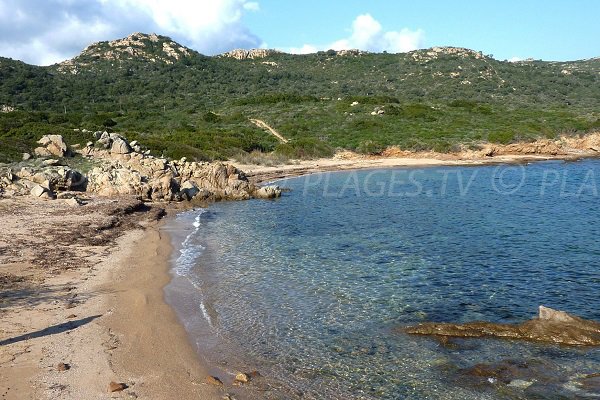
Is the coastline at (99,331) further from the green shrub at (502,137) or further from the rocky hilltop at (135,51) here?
the rocky hilltop at (135,51)

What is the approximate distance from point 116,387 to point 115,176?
22173mm

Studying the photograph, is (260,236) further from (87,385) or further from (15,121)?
(15,121)

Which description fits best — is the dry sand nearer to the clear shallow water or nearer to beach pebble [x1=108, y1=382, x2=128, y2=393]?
beach pebble [x1=108, y1=382, x2=128, y2=393]

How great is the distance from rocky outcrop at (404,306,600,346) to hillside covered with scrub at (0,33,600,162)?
28782 millimetres

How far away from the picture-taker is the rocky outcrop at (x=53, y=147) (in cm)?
3434

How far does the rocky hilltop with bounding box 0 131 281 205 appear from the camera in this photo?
1045 inches

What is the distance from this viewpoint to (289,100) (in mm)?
78875

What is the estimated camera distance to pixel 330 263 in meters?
16.8

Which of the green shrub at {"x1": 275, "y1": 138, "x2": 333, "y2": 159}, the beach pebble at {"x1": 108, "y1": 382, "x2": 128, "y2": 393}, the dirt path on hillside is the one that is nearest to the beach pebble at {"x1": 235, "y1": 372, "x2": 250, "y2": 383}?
the beach pebble at {"x1": 108, "y1": 382, "x2": 128, "y2": 393}

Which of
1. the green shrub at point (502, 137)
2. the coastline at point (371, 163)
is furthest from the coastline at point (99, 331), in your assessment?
the green shrub at point (502, 137)

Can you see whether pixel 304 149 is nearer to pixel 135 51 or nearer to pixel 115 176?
pixel 115 176

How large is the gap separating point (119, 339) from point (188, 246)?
29.3ft

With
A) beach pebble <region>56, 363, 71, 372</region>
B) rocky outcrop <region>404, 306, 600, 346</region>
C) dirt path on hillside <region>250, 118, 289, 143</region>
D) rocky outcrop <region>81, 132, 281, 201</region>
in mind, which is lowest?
rocky outcrop <region>404, 306, 600, 346</region>

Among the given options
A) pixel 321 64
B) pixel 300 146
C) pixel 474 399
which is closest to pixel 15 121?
pixel 300 146
